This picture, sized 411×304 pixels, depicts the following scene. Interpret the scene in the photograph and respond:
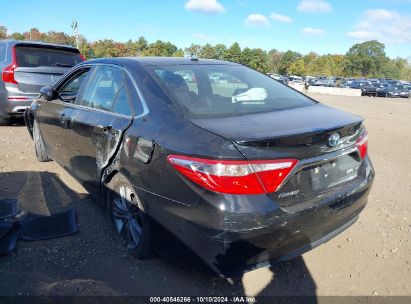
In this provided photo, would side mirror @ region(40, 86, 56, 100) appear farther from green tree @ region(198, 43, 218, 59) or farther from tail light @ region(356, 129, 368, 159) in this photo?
green tree @ region(198, 43, 218, 59)

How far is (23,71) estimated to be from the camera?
7359mm

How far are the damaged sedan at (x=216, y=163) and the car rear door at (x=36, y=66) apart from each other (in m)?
4.40

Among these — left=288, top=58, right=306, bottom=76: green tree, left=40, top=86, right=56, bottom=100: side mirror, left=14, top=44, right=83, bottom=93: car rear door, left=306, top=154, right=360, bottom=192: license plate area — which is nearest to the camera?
left=306, top=154, right=360, bottom=192: license plate area

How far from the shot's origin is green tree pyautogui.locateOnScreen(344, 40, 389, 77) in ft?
371

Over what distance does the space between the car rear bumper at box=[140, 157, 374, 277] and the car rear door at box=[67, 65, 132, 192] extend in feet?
2.58

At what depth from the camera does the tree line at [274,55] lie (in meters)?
71.2

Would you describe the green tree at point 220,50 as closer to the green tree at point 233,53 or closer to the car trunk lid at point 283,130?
the green tree at point 233,53

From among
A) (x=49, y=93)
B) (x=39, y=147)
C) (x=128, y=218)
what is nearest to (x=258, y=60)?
(x=39, y=147)

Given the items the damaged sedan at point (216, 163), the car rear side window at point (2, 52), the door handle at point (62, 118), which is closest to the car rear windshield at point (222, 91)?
the damaged sedan at point (216, 163)

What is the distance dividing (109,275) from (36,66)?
5.96 metres

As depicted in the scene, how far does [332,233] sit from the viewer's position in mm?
2799

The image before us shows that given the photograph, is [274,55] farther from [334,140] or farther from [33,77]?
[334,140]

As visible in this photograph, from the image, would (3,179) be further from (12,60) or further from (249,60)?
(249,60)

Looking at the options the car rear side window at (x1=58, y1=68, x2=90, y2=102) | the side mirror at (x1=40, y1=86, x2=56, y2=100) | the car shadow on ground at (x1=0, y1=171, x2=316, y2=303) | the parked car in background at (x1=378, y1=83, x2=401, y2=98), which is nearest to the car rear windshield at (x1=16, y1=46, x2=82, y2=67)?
the side mirror at (x1=40, y1=86, x2=56, y2=100)
